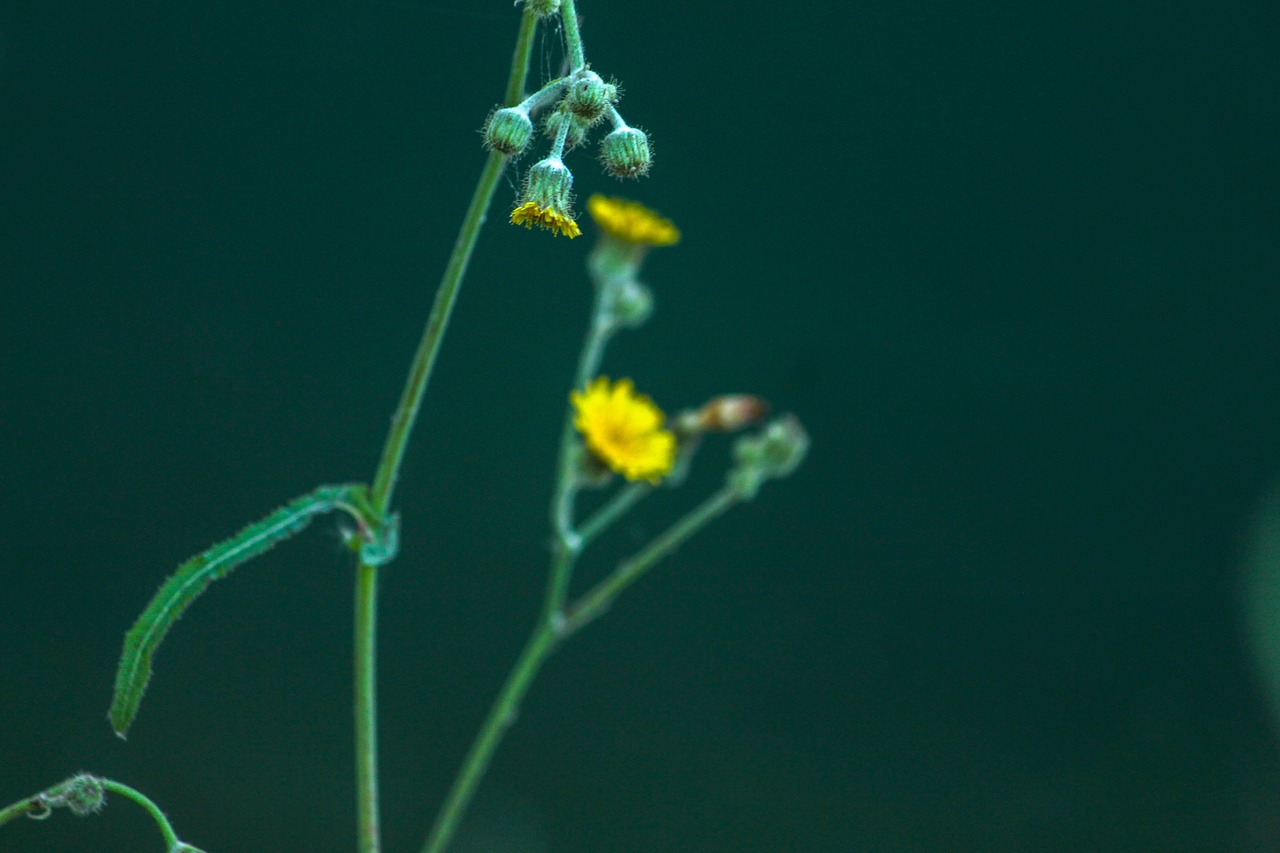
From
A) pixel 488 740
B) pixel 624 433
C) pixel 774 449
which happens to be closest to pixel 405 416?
pixel 488 740

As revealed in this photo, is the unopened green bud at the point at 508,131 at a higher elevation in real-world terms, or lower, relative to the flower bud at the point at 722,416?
lower

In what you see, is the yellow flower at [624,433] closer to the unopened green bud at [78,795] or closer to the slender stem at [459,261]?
the slender stem at [459,261]

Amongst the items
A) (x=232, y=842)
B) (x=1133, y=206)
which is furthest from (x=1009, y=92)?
(x=232, y=842)

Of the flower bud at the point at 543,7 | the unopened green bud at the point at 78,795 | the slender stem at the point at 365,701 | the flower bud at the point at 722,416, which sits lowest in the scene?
the unopened green bud at the point at 78,795

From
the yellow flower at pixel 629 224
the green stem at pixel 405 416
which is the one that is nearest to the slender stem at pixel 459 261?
the green stem at pixel 405 416

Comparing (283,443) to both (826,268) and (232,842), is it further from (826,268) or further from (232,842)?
(826,268)
